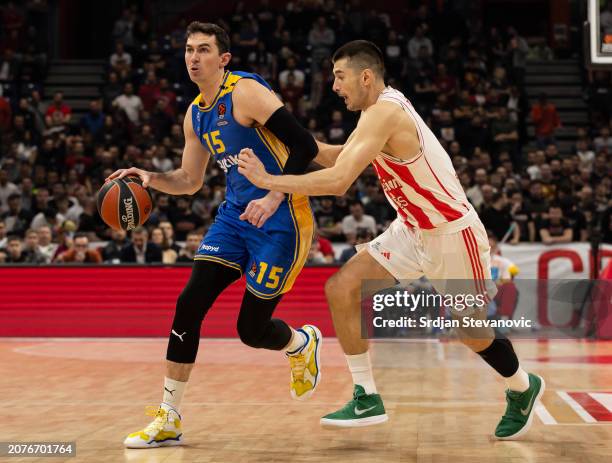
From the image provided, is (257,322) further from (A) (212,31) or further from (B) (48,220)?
(B) (48,220)

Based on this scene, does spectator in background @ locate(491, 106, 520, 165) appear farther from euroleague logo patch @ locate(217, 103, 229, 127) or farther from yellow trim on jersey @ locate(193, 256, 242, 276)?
yellow trim on jersey @ locate(193, 256, 242, 276)

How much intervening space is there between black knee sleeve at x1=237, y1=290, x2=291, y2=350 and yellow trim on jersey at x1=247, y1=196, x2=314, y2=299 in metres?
0.06

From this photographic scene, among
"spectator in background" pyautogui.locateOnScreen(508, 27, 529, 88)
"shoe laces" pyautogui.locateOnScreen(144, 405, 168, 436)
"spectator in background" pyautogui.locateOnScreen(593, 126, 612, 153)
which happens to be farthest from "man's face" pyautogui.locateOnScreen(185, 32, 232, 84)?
"spectator in background" pyautogui.locateOnScreen(508, 27, 529, 88)

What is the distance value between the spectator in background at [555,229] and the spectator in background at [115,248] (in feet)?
19.5

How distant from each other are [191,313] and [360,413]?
46.3 inches

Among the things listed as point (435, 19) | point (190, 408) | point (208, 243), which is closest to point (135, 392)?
point (190, 408)

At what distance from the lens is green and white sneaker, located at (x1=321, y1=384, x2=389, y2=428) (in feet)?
19.8

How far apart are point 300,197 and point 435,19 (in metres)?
15.5

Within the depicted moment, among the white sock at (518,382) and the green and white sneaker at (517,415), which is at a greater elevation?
Answer: the white sock at (518,382)

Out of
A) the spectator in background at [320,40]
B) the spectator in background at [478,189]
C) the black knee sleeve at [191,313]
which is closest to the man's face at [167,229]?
the spectator in background at [478,189]

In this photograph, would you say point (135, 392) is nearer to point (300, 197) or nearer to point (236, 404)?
point (236, 404)

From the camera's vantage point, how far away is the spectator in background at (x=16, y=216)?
15.8 metres

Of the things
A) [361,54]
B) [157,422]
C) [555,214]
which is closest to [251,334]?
[157,422]

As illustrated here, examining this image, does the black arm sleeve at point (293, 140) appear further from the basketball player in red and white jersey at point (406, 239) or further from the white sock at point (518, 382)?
the white sock at point (518, 382)
